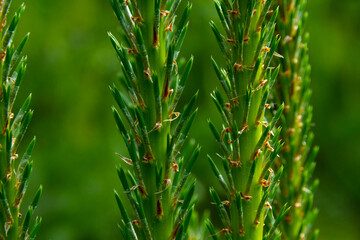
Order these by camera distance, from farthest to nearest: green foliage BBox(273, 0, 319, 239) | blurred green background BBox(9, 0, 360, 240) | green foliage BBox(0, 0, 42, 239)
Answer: blurred green background BBox(9, 0, 360, 240) < green foliage BBox(273, 0, 319, 239) < green foliage BBox(0, 0, 42, 239)

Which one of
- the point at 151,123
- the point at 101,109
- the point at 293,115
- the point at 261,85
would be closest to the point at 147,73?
the point at 151,123

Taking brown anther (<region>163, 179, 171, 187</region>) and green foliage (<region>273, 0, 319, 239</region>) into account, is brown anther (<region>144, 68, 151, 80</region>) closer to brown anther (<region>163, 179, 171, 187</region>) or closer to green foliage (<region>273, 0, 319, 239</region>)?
brown anther (<region>163, 179, 171, 187</region>)

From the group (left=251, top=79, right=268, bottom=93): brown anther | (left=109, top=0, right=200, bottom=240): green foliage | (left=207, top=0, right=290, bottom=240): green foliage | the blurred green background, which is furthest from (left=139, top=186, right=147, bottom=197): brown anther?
the blurred green background

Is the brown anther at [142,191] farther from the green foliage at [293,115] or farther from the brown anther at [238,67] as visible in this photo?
the green foliage at [293,115]

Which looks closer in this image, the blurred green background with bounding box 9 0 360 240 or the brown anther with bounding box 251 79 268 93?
the brown anther with bounding box 251 79 268 93

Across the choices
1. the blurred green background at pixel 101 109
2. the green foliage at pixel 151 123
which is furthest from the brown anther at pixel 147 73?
the blurred green background at pixel 101 109

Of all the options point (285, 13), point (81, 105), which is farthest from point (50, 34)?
point (285, 13)
